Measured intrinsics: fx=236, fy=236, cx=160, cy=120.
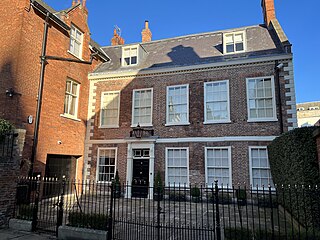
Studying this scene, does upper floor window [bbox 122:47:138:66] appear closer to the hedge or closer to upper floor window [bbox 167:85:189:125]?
upper floor window [bbox 167:85:189:125]

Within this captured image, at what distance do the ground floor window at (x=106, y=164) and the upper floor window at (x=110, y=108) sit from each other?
1.69m

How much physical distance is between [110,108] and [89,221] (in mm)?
9387

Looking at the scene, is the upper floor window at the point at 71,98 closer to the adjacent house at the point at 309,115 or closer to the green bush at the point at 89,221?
the green bush at the point at 89,221

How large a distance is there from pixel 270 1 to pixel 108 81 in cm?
1217

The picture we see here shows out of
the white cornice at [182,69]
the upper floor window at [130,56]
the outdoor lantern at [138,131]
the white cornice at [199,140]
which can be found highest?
the upper floor window at [130,56]

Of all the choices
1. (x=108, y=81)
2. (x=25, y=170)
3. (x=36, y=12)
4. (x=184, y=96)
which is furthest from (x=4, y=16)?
(x=184, y=96)

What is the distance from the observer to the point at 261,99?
41.0ft

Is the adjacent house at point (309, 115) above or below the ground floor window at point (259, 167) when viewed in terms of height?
above

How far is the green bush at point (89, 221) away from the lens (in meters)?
6.48

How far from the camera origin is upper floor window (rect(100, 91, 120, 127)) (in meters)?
15.0

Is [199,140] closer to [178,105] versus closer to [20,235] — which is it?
[178,105]

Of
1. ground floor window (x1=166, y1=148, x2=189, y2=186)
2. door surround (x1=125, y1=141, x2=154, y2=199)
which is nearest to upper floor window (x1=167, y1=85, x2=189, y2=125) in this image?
ground floor window (x1=166, y1=148, x2=189, y2=186)

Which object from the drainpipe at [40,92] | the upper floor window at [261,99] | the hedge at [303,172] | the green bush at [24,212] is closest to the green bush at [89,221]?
the green bush at [24,212]

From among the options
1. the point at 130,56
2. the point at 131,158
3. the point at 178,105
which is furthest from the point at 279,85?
the point at 130,56
